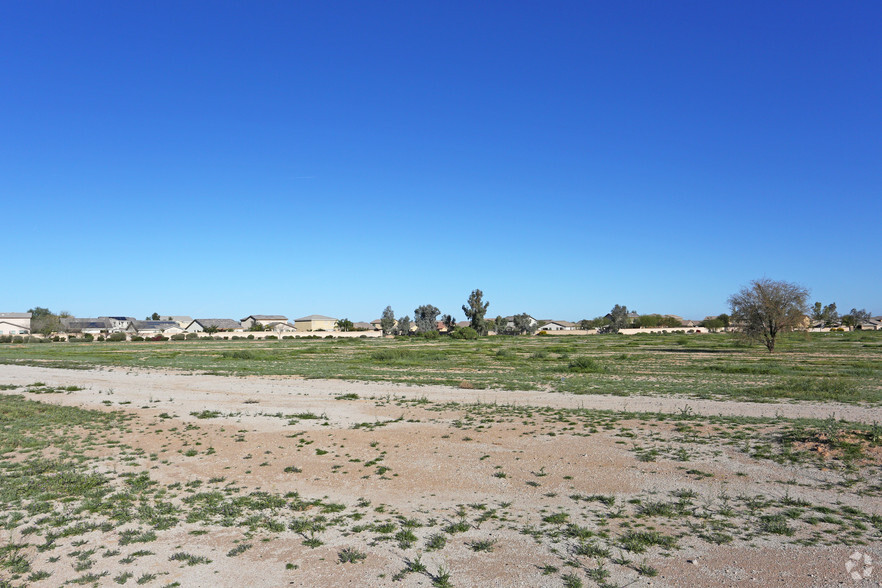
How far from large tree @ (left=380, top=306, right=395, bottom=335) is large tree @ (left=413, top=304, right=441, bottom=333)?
6.50 metres

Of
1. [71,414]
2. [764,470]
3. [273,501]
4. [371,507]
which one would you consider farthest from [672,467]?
[71,414]

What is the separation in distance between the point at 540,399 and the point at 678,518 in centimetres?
1529

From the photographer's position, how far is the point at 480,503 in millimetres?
11141

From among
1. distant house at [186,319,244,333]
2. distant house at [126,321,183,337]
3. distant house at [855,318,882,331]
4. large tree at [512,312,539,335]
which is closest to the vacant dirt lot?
large tree at [512,312,539,335]

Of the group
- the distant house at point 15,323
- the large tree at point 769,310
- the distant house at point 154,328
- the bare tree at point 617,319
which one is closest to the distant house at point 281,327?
the distant house at point 154,328

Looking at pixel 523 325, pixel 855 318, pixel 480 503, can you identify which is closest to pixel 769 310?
→ pixel 480 503

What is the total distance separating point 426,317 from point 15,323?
117m

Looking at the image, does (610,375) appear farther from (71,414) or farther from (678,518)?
(71,414)

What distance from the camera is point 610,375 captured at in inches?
1469

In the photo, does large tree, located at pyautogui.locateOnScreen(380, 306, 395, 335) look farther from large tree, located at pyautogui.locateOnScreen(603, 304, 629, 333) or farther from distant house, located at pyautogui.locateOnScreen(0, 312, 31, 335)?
distant house, located at pyautogui.locateOnScreen(0, 312, 31, 335)

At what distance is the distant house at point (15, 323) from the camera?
476 feet

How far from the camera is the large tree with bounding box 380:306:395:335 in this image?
14450cm

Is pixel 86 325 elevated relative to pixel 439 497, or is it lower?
elevated

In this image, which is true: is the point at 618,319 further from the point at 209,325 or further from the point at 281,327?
the point at 209,325
